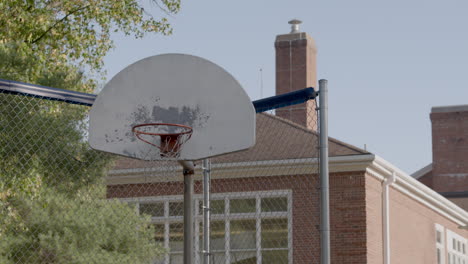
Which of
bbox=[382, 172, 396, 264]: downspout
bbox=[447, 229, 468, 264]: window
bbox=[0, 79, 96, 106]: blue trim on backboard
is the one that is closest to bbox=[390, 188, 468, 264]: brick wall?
bbox=[382, 172, 396, 264]: downspout

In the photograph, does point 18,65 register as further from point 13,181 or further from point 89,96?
point 89,96

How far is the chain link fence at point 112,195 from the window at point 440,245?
7974mm

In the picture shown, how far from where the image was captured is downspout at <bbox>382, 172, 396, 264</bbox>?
2036cm

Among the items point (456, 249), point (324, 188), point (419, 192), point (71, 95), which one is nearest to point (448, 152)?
point (456, 249)

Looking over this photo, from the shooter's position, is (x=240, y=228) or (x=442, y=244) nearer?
(x=240, y=228)

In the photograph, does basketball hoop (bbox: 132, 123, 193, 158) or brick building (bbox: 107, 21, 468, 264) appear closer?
basketball hoop (bbox: 132, 123, 193, 158)

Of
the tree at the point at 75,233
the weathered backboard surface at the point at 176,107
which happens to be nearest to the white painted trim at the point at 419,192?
the tree at the point at 75,233

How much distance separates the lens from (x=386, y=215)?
20.5m

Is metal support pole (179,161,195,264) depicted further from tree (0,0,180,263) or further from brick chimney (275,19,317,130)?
brick chimney (275,19,317,130)

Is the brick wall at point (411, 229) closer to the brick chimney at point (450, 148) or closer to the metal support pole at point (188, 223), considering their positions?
the brick chimney at point (450, 148)

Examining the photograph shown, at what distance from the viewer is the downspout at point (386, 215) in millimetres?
20359

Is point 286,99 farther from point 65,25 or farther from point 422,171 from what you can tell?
point 422,171

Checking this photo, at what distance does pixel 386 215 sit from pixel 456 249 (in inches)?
364

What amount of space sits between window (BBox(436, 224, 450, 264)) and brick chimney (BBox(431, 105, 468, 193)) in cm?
867
